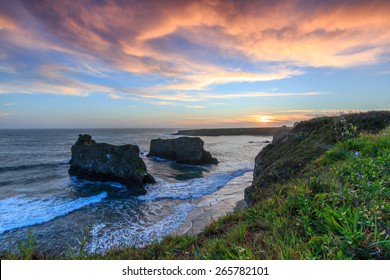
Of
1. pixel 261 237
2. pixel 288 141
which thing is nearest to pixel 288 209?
pixel 261 237

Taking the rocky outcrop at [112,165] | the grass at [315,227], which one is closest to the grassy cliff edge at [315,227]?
the grass at [315,227]

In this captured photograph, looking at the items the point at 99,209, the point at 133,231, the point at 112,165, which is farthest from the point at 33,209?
the point at 133,231

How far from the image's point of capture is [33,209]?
1560cm

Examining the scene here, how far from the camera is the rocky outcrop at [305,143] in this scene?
713cm

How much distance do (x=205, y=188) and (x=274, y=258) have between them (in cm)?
1877

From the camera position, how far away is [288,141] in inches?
424

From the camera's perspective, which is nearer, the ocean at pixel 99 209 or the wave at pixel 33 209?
the ocean at pixel 99 209

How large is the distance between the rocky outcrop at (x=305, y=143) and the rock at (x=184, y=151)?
86.3ft

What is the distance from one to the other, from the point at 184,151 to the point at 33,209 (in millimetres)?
26706

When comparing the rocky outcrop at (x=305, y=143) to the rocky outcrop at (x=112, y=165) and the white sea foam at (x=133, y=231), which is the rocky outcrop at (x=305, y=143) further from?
the rocky outcrop at (x=112, y=165)

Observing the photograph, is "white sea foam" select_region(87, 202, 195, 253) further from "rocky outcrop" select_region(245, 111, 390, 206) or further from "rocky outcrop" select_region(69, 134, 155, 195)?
"rocky outcrop" select_region(69, 134, 155, 195)

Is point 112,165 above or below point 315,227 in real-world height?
below

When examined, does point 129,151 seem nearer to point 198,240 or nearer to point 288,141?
point 288,141

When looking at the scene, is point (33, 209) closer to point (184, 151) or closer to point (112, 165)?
point (112, 165)
